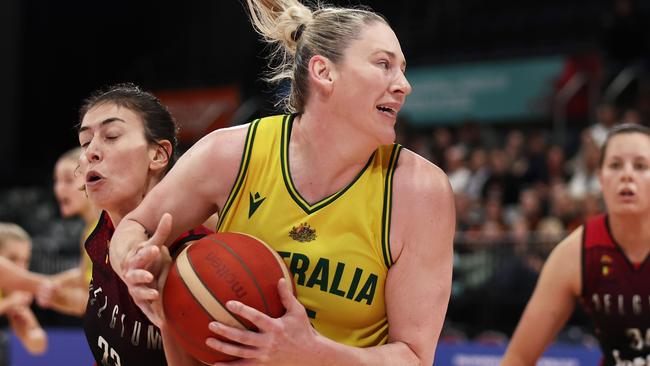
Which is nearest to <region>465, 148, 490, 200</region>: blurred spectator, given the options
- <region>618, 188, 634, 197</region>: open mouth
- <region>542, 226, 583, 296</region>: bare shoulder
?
<region>542, 226, 583, 296</region>: bare shoulder

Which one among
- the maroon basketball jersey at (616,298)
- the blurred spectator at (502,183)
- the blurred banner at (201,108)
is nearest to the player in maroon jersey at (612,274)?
Result: the maroon basketball jersey at (616,298)

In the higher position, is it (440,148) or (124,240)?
(124,240)

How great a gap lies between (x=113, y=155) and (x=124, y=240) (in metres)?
A: 0.54

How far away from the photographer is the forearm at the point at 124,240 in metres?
2.76

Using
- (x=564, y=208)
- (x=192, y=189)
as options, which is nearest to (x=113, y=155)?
(x=192, y=189)

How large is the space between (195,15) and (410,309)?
1610cm

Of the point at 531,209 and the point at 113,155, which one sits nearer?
the point at 113,155

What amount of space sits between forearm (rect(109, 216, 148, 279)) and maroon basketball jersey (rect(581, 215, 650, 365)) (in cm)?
226

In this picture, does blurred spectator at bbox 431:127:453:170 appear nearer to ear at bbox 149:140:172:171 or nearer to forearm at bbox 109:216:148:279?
ear at bbox 149:140:172:171

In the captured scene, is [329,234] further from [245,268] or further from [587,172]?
[587,172]

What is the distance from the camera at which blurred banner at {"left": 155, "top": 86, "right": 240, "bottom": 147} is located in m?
15.7

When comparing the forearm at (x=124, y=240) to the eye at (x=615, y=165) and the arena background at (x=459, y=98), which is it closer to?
the arena background at (x=459, y=98)

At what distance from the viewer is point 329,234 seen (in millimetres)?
2896

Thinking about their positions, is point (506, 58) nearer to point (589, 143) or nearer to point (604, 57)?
point (604, 57)
